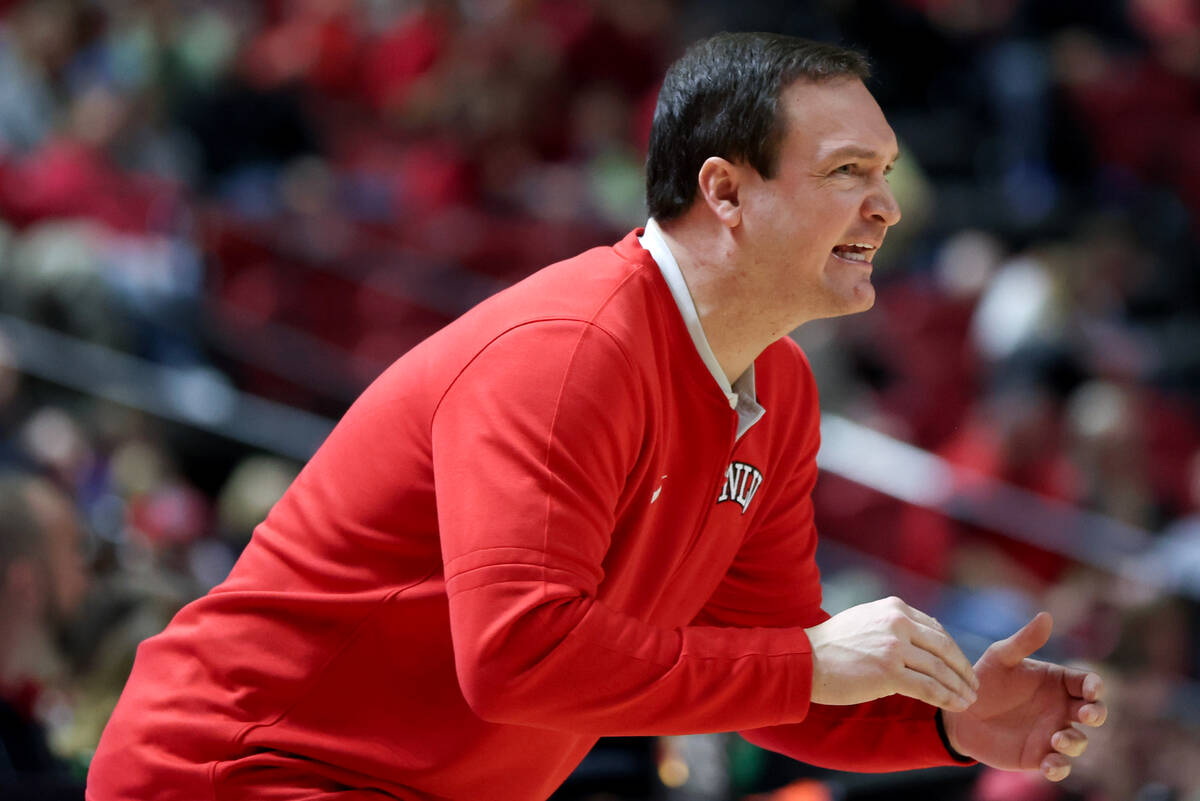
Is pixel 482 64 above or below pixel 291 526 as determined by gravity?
above

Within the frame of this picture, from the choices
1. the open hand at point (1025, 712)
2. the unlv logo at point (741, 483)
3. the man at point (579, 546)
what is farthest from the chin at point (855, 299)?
the open hand at point (1025, 712)

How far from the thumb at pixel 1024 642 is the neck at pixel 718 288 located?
49 cm

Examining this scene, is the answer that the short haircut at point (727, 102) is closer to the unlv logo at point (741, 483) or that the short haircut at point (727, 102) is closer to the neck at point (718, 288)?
the neck at point (718, 288)

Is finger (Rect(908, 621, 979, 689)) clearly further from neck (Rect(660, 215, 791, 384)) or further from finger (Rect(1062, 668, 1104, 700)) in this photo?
neck (Rect(660, 215, 791, 384))

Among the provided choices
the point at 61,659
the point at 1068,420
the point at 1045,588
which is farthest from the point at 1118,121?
the point at 61,659

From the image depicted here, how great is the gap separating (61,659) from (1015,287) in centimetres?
382

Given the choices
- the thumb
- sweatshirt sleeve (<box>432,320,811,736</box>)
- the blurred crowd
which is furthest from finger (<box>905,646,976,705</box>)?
the blurred crowd

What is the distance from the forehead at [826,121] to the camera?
5.96 feet

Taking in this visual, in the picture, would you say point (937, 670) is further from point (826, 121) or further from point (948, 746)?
point (826, 121)

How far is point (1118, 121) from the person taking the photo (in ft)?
22.6

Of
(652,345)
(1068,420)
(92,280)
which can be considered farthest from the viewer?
(92,280)

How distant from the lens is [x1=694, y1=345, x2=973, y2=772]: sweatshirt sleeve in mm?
2152

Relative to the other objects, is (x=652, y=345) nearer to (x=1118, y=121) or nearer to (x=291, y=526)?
(x=291, y=526)

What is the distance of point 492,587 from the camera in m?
1.60
